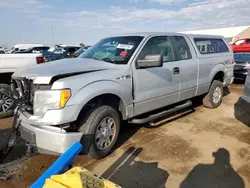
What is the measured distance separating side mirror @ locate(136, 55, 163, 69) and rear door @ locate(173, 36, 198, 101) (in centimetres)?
117

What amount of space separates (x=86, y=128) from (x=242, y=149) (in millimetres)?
2578

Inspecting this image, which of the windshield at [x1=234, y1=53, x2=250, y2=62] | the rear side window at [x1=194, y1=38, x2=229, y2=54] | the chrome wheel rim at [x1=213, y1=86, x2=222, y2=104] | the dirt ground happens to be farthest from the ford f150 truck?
the windshield at [x1=234, y1=53, x2=250, y2=62]

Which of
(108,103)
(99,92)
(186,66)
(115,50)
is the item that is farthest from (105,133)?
(186,66)

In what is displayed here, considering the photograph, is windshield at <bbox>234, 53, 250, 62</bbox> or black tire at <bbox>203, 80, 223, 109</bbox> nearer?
black tire at <bbox>203, 80, 223, 109</bbox>

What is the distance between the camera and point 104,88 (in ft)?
10.7

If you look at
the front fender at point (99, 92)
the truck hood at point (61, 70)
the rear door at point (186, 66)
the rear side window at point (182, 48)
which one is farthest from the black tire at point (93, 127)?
the rear side window at point (182, 48)

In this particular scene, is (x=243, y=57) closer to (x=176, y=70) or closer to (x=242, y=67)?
(x=242, y=67)

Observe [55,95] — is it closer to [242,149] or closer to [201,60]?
[242,149]

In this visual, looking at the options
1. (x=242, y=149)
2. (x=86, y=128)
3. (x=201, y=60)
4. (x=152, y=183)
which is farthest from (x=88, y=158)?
(x=201, y=60)

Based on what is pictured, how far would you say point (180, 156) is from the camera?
3.55 m

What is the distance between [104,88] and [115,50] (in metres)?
1.06

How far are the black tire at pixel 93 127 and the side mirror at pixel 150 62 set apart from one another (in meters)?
0.87

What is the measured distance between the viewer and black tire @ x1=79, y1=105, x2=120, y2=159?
3.12m

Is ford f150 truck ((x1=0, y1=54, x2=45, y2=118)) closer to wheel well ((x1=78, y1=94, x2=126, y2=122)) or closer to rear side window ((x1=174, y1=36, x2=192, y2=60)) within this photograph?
wheel well ((x1=78, y1=94, x2=126, y2=122))
